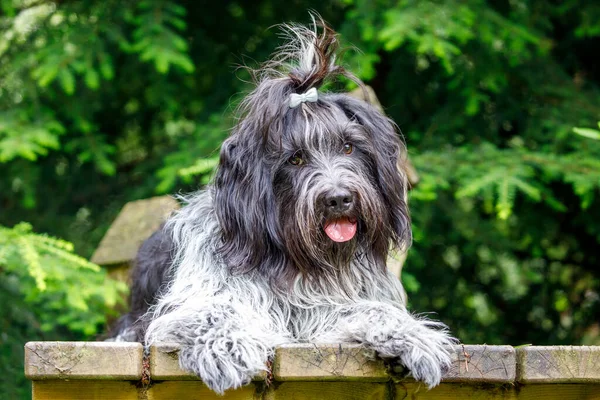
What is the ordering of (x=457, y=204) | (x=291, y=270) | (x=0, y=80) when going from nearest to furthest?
(x=291, y=270)
(x=0, y=80)
(x=457, y=204)

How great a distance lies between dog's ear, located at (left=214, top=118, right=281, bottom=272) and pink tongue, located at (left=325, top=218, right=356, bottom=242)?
20 centimetres

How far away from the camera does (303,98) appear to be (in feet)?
10.2

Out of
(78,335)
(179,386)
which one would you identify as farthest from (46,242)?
(179,386)

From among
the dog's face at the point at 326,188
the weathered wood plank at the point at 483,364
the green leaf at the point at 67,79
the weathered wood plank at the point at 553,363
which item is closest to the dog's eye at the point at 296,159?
the dog's face at the point at 326,188

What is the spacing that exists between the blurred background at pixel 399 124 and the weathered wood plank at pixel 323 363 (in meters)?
1.59

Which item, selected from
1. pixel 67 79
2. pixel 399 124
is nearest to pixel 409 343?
pixel 67 79

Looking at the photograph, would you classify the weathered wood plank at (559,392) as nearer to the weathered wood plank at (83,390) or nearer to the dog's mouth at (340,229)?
the dog's mouth at (340,229)

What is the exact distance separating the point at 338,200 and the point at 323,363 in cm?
62

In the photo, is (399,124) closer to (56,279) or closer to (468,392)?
(56,279)

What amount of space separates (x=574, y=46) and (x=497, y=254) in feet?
5.13

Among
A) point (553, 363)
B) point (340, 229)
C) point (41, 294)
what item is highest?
point (340, 229)

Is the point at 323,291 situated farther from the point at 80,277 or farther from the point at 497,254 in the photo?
the point at 497,254

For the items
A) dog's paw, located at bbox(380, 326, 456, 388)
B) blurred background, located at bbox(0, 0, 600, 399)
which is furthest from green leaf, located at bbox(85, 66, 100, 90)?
dog's paw, located at bbox(380, 326, 456, 388)

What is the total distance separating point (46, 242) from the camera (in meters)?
4.06
